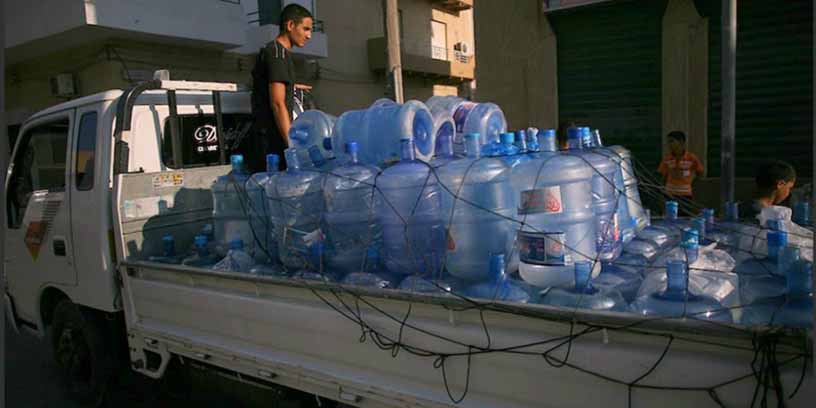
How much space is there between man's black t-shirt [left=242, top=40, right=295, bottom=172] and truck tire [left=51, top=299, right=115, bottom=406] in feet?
5.58

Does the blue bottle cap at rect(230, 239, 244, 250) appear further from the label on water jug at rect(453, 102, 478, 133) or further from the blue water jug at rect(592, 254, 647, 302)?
the blue water jug at rect(592, 254, 647, 302)

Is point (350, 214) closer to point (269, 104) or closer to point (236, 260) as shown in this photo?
point (236, 260)

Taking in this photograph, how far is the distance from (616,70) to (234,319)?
6906 mm

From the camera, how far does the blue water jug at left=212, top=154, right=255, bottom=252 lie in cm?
368

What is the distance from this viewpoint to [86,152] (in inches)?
165

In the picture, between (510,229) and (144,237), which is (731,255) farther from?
(144,237)

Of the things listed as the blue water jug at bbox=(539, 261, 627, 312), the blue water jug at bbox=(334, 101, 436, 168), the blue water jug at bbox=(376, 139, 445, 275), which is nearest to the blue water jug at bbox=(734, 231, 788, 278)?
the blue water jug at bbox=(539, 261, 627, 312)

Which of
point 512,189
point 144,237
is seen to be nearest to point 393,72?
point 144,237

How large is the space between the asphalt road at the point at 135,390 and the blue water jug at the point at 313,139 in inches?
52.8

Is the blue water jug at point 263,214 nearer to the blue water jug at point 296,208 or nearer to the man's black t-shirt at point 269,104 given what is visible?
the blue water jug at point 296,208

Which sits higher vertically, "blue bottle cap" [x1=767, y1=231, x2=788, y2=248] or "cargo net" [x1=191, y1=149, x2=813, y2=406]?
"blue bottle cap" [x1=767, y1=231, x2=788, y2=248]

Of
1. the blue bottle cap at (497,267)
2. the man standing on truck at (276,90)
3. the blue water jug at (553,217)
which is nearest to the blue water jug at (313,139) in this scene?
the man standing on truck at (276,90)

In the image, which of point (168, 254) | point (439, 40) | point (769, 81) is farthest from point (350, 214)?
point (439, 40)

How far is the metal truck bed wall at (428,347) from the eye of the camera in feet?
5.94
